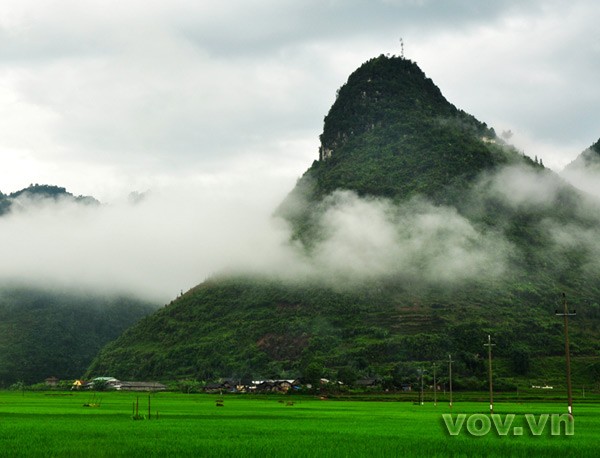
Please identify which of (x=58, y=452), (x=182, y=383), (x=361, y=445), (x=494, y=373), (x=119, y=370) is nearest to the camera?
(x=58, y=452)

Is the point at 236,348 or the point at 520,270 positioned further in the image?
the point at 520,270

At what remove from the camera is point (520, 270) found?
6796 inches

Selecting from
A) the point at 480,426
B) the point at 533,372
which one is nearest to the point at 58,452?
the point at 480,426

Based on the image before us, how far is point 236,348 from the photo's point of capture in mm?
155000

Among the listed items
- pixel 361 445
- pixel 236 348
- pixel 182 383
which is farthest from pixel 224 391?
pixel 361 445

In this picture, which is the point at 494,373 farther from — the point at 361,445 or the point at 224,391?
the point at 361,445

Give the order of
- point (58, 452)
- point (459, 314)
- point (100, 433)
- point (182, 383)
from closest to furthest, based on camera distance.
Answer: point (58, 452) < point (100, 433) < point (182, 383) < point (459, 314)

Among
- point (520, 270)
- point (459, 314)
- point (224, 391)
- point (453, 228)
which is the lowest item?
point (224, 391)

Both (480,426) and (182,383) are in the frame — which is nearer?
(480,426)

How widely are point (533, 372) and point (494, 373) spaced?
8726 mm

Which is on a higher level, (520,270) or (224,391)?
(520,270)

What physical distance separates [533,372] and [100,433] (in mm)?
107071

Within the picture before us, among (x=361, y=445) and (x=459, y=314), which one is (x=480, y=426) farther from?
(x=459, y=314)

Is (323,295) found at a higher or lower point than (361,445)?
higher
